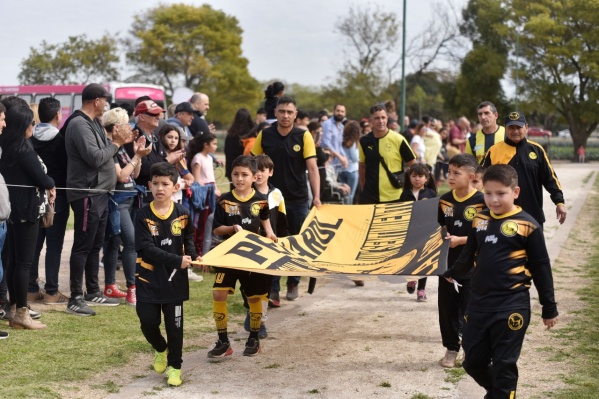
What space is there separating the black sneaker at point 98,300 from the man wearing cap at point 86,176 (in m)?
0.23

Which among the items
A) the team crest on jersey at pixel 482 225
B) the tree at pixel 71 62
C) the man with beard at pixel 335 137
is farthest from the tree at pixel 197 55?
the team crest on jersey at pixel 482 225

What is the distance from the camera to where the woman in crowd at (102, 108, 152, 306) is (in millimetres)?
9000

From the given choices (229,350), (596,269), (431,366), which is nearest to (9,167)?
(229,350)

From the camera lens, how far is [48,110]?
8.66 m

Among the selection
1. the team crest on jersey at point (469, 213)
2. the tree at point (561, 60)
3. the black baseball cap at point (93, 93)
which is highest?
the tree at point (561, 60)

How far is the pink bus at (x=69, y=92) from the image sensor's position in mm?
37969

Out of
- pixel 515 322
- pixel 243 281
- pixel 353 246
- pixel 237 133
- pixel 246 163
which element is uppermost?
pixel 237 133

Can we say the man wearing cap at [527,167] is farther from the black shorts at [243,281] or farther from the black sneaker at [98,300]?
the black sneaker at [98,300]

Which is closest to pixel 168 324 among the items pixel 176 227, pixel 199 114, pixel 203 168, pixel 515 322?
pixel 176 227

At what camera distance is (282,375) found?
6555mm

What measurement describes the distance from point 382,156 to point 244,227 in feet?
10.2

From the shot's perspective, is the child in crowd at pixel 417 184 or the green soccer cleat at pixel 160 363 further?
Result: the child in crowd at pixel 417 184

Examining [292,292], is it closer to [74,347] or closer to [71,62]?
[74,347]

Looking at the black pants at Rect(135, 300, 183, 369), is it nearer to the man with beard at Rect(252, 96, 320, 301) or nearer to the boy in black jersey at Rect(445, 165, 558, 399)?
the boy in black jersey at Rect(445, 165, 558, 399)
